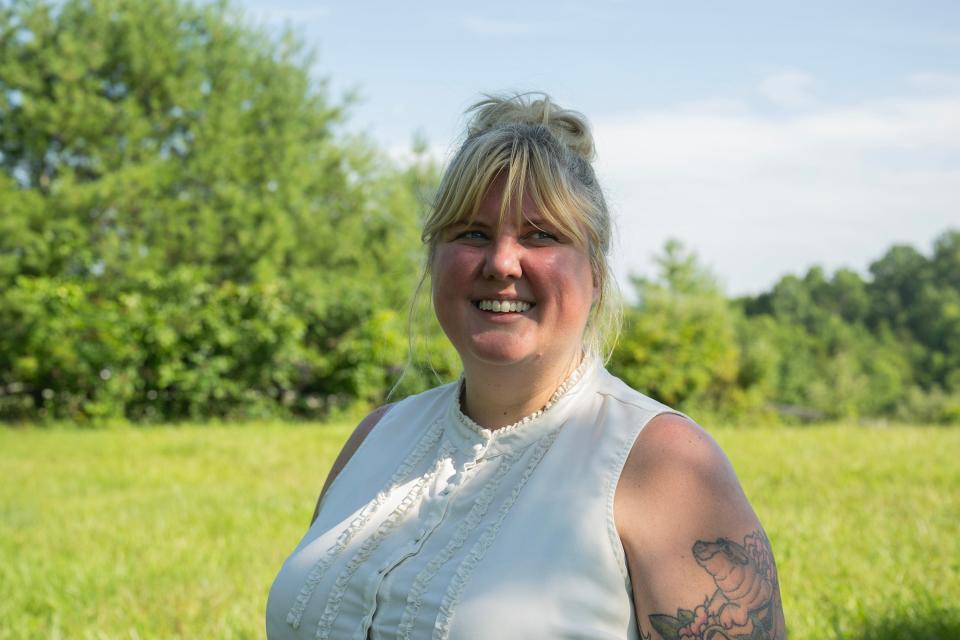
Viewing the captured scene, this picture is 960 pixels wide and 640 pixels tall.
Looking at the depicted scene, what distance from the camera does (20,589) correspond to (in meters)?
5.02

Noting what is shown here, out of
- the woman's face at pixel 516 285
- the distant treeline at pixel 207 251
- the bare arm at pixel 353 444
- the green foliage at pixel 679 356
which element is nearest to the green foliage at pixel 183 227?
the distant treeline at pixel 207 251

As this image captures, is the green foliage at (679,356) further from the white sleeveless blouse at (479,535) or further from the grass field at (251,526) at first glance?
the white sleeveless blouse at (479,535)

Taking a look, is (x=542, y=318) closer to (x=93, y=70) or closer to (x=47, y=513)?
(x=47, y=513)

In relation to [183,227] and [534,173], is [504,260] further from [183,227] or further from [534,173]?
[183,227]

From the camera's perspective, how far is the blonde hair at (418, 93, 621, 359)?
7.22 ft

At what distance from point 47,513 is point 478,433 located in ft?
18.6

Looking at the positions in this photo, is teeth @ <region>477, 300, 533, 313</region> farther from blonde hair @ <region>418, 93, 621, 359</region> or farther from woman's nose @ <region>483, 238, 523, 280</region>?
blonde hair @ <region>418, 93, 621, 359</region>

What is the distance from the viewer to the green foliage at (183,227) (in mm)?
12984

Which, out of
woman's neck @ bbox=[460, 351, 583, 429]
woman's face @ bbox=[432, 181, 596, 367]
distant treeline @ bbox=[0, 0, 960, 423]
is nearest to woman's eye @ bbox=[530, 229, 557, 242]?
woman's face @ bbox=[432, 181, 596, 367]

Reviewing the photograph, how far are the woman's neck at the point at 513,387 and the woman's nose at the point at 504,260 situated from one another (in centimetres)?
22

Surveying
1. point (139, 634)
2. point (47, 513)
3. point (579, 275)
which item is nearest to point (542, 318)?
point (579, 275)

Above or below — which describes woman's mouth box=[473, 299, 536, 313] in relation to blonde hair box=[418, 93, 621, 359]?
below

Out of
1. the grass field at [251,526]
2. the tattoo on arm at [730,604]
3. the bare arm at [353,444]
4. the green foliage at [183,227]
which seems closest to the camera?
the tattoo on arm at [730,604]

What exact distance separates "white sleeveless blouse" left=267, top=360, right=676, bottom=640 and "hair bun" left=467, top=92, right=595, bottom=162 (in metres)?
0.54
